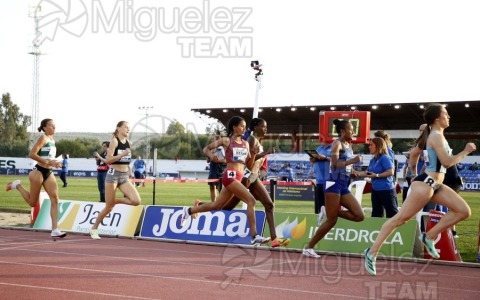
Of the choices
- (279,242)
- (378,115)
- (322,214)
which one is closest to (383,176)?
(322,214)

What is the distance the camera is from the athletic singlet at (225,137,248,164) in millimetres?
11227

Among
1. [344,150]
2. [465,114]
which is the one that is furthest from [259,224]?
[465,114]

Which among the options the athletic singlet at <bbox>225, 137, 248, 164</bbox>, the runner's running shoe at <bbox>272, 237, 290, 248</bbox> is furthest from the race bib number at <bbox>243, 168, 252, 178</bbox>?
the runner's running shoe at <bbox>272, 237, 290, 248</bbox>

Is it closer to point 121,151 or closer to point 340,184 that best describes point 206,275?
point 340,184

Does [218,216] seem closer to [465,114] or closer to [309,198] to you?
[309,198]

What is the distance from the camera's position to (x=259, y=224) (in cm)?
1294

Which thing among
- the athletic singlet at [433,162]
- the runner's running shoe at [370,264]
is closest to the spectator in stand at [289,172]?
the runner's running shoe at [370,264]

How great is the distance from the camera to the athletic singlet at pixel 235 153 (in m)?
11.2

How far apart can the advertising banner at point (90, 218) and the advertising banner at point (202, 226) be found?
0.37m

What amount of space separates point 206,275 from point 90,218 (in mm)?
6741

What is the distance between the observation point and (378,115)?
5350 cm

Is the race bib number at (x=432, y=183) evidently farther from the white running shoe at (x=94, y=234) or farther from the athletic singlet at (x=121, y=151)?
the white running shoe at (x=94, y=234)

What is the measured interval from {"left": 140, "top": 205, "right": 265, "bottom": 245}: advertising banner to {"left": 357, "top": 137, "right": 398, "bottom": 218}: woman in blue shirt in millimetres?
2263

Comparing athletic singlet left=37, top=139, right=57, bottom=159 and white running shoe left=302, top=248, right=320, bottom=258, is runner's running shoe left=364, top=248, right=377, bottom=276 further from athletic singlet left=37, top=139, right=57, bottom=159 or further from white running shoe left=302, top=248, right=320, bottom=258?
athletic singlet left=37, top=139, right=57, bottom=159
